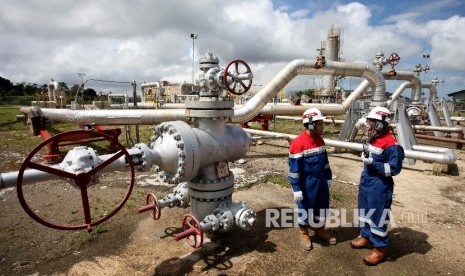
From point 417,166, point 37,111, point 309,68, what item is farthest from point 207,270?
point 37,111

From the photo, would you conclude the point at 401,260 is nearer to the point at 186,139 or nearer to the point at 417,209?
the point at 417,209

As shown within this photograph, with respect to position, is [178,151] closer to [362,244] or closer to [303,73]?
[362,244]

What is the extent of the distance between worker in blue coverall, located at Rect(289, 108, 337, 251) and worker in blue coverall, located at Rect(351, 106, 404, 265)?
447mm

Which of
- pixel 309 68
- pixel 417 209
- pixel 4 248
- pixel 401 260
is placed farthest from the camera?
pixel 309 68

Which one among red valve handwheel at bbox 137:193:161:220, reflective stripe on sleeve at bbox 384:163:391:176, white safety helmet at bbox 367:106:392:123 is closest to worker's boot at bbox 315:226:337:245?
reflective stripe on sleeve at bbox 384:163:391:176

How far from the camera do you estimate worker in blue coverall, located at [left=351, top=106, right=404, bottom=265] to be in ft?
10.1

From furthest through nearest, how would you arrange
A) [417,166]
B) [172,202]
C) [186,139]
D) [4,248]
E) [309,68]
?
[309,68] < [417,166] < [172,202] < [4,248] < [186,139]

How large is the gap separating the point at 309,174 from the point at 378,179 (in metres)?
0.67

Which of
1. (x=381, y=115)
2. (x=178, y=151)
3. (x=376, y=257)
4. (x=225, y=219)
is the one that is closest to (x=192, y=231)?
(x=225, y=219)

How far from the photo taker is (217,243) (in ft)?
11.6

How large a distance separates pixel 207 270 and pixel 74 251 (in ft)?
4.87

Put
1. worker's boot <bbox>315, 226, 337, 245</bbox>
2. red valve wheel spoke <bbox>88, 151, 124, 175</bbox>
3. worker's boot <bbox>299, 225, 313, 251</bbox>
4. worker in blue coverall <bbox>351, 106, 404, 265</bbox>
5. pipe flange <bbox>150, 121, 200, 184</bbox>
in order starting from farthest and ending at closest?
worker's boot <bbox>315, 226, 337, 245</bbox> → worker's boot <bbox>299, 225, 313, 251</bbox> → worker in blue coverall <bbox>351, 106, 404, 265</bbox> → pipe flange <bbox>150, 121, 200, 184</bbox> → red valve wheel spoke <bbox>88, 151, 124, 175</bbox>

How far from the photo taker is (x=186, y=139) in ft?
9.66

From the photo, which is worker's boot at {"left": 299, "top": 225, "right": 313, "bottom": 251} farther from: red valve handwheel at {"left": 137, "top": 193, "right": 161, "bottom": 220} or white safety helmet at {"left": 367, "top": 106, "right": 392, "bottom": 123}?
red valve handwheel at {"left": 137, "top": 193, "right": 161, "bottom": 220}
